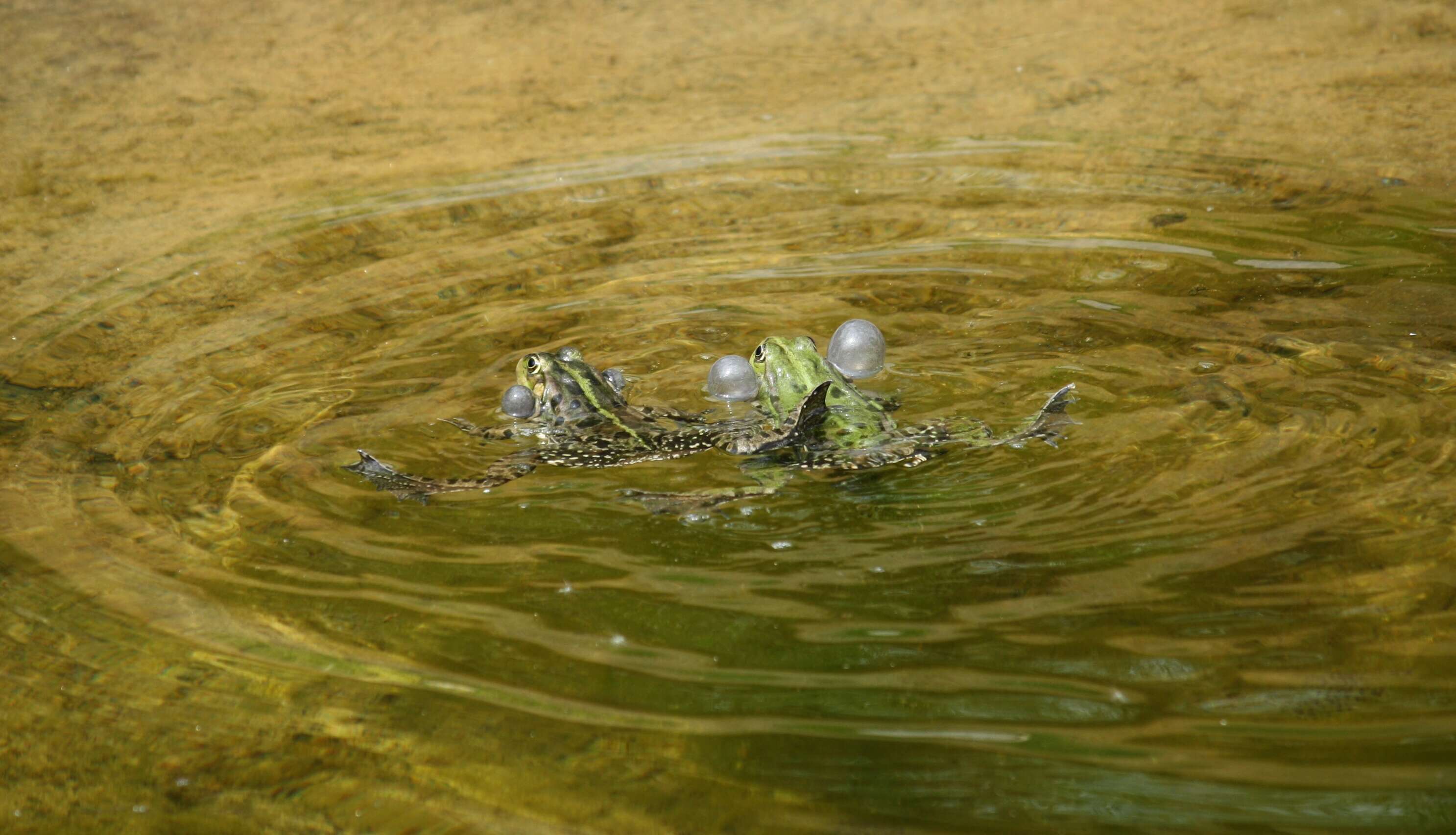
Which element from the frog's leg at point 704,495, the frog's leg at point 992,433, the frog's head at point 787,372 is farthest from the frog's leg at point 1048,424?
the frog's leg at point 704,495

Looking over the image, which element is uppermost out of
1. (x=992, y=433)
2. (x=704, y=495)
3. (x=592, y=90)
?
(x=592, y=90)

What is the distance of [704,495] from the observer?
4879 mm

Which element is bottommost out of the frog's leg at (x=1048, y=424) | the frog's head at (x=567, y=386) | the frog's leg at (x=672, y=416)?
the frog's leg at (x=1048, y=424)

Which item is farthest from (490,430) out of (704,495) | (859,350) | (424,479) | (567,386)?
(859,350)

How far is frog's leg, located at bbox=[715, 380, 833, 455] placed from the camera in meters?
5.15

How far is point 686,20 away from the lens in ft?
42.6

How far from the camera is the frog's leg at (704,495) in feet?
15.7

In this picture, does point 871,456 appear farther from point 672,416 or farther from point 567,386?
point 567,386

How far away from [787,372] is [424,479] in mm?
1867

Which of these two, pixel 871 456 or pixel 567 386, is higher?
pixel 567 386

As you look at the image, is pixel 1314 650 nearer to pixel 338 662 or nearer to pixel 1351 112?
pixel 338 662

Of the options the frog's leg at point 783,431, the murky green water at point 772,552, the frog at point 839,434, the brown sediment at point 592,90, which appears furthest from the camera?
the brown sediment at point 592,90

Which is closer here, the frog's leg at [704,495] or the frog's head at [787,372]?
the frog's leg at [704,495]

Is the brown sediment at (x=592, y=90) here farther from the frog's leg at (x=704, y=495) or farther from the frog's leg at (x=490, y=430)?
the frog's leg at (x=704, y=495)
